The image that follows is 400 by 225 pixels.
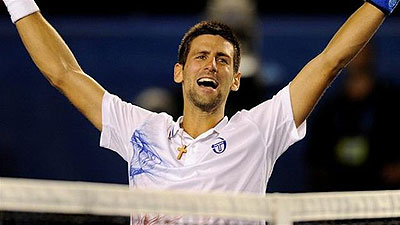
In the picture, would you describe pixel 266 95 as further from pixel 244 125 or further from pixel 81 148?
pixel 244 125

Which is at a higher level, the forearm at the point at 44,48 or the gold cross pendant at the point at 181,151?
the forearm at the point at 44,48

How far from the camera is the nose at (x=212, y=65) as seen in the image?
4.77m

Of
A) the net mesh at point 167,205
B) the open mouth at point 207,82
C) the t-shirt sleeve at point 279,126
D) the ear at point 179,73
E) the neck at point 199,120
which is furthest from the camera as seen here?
the ear at point 179,73

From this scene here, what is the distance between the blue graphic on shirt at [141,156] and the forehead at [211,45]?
508 millimetres

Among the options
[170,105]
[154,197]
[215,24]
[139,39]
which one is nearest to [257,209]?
[154,197]

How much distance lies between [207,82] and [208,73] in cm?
4

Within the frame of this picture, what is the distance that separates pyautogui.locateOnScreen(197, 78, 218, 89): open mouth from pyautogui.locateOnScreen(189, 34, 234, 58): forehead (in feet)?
0.58

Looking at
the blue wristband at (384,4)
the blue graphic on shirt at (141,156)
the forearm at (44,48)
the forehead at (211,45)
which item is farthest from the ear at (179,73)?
the blue wristband at (384,4)

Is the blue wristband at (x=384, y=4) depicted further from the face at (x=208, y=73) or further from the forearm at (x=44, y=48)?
the forearm at (x=44, y=48)

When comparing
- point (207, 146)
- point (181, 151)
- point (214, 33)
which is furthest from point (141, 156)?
point (214, 33)

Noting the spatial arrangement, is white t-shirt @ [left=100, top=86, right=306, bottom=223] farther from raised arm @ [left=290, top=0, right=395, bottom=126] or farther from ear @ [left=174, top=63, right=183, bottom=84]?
ear @ [left=174, top=63, right=183, bottom=84]

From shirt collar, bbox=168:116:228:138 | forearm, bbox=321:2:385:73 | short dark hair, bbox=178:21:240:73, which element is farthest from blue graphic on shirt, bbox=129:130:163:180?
forearm, bbox=321:2:385:73

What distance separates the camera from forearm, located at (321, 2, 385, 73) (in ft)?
14.7

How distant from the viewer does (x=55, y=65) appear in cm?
482
